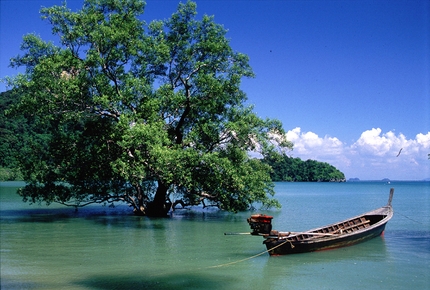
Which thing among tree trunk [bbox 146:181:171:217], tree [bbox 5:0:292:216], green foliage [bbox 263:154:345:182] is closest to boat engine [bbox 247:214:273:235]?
tree [bbox 5:0:292:216]

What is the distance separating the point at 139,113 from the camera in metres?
25.6

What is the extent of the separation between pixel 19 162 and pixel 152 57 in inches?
432

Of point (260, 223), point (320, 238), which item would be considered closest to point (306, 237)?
point (320, 238)

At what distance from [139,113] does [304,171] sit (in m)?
152

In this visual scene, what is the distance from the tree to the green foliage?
422 ft

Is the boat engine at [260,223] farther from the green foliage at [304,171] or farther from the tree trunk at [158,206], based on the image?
the green foliage at [304,171]

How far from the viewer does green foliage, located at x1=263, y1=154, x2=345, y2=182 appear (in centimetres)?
16341

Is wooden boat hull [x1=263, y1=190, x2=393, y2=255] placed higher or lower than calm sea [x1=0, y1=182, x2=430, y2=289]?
higher

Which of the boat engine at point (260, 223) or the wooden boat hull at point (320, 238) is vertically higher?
the boat engine at point (260, 223)

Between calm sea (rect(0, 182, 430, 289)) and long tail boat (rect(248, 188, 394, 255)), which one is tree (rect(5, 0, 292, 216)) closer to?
calm sea (rect(0, 182, 430, 289))

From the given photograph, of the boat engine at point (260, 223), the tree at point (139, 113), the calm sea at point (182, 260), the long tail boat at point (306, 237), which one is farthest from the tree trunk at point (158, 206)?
the boat engine at point (260, 223)

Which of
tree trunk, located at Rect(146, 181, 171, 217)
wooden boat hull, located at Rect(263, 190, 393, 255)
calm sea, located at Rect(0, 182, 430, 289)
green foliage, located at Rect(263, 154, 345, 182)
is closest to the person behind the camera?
calm sea, located at Rect(0, 182, 430, 289)

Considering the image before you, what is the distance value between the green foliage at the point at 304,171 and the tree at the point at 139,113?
422ft

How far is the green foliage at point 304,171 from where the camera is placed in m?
163
